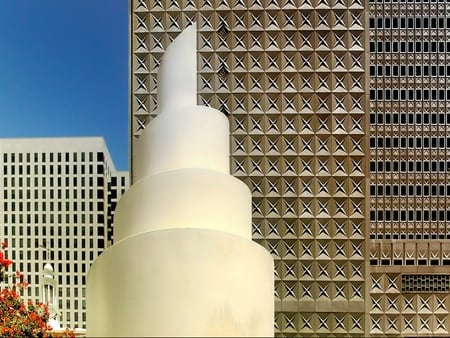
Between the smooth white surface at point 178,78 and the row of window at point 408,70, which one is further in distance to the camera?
the row of window at point 408,70

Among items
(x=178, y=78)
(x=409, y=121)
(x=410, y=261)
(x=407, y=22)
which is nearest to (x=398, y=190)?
(x=409, y=121)

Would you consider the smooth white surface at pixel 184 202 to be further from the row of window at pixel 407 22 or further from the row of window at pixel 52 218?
the row of window at pixel 52 218

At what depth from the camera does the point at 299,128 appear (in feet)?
36.4

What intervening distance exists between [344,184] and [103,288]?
7.91 metres

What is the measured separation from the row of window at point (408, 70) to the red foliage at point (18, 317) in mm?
22199

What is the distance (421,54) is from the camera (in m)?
23.1

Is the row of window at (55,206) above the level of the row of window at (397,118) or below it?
below

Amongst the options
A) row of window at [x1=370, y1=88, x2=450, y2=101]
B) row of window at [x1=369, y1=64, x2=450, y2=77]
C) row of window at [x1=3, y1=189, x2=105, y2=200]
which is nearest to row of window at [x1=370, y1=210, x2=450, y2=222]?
row of window at [x1=370, y1=88, x2=450, y2=101]

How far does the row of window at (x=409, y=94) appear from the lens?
22781 mm

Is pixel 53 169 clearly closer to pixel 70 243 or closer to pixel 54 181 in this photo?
pixel 54 181

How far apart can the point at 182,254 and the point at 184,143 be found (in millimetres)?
2236

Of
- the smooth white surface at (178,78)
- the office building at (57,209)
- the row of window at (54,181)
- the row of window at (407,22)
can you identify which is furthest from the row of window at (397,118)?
the row of window at (54,181)

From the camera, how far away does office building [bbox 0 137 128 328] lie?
144 ft

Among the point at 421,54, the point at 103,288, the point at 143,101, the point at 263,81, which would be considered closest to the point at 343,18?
the point at 263,81
